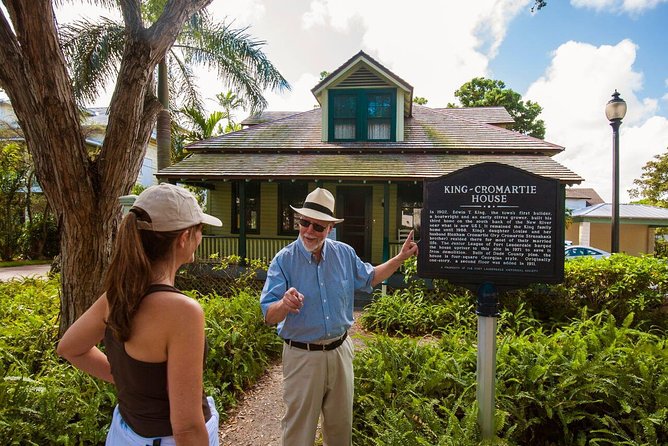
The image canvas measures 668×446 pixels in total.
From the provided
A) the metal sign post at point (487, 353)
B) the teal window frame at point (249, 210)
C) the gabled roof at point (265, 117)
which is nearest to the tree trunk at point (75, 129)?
the metal sign post at point (487, 353)

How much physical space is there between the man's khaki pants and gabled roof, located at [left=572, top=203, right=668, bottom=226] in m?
24.1

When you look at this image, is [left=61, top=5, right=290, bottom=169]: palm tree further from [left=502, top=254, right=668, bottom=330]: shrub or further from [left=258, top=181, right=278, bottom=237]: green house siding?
[left=502, top=254, right=668, bottom=330]: shrub

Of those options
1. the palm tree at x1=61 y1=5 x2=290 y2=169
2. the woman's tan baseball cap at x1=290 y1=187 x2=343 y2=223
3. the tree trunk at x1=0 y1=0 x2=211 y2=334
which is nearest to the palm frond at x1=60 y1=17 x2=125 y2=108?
the palm tree at x1=61 y1=5 x2=290 y2=169

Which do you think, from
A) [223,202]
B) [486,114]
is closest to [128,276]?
[223,202]

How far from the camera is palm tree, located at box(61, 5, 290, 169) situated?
1094cm

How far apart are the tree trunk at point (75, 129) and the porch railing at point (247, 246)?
7177mm

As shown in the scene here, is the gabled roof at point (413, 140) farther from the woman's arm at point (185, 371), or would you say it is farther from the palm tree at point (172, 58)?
the woman's arm at point (185, 371)

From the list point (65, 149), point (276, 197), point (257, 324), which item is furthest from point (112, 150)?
point (276, 197)

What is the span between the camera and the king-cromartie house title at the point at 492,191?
2.68 meters

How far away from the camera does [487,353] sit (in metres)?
2.70

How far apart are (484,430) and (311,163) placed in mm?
9926

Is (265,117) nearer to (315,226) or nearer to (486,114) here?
(486,114)

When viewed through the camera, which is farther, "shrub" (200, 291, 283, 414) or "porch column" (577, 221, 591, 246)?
"porch column" (577, 221, 591, 246)

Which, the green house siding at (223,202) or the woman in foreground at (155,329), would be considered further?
the green house siding at (223,202)
